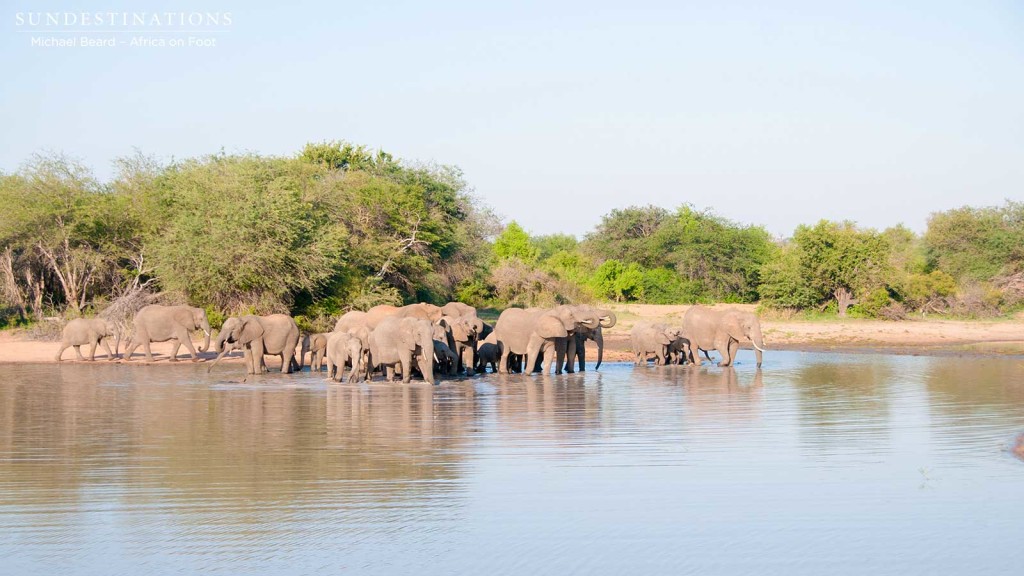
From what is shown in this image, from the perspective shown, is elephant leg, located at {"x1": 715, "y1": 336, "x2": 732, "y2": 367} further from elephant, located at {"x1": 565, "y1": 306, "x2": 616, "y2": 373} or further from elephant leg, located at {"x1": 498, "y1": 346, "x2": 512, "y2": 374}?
elephant leg, located at {"x1": 498, "y1": 346, "x2": 512, "y2": 374}

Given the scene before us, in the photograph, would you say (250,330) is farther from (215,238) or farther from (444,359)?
(215,238)

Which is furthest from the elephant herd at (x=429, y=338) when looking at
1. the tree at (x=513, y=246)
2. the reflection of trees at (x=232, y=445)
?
the tree at (x=513, y=246)

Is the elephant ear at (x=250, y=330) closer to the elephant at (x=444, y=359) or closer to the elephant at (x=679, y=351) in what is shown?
the elephant at (x=444, y=359)

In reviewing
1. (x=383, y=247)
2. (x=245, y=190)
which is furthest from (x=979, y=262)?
(x=245, y=190)

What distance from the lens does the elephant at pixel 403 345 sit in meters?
19.1

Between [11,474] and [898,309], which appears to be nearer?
[11,474]

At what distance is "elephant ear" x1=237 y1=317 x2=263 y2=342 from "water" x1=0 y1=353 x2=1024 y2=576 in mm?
3777

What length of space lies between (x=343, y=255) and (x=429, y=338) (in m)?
12.7

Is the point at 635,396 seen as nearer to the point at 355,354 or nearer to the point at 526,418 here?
the point at 526,418

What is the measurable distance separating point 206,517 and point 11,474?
2.98 meters

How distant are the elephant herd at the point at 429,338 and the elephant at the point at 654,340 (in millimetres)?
27

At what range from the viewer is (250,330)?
21750 millimetres

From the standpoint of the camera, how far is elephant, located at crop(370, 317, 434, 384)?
1909 centimetres

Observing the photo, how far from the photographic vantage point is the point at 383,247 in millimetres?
34188
